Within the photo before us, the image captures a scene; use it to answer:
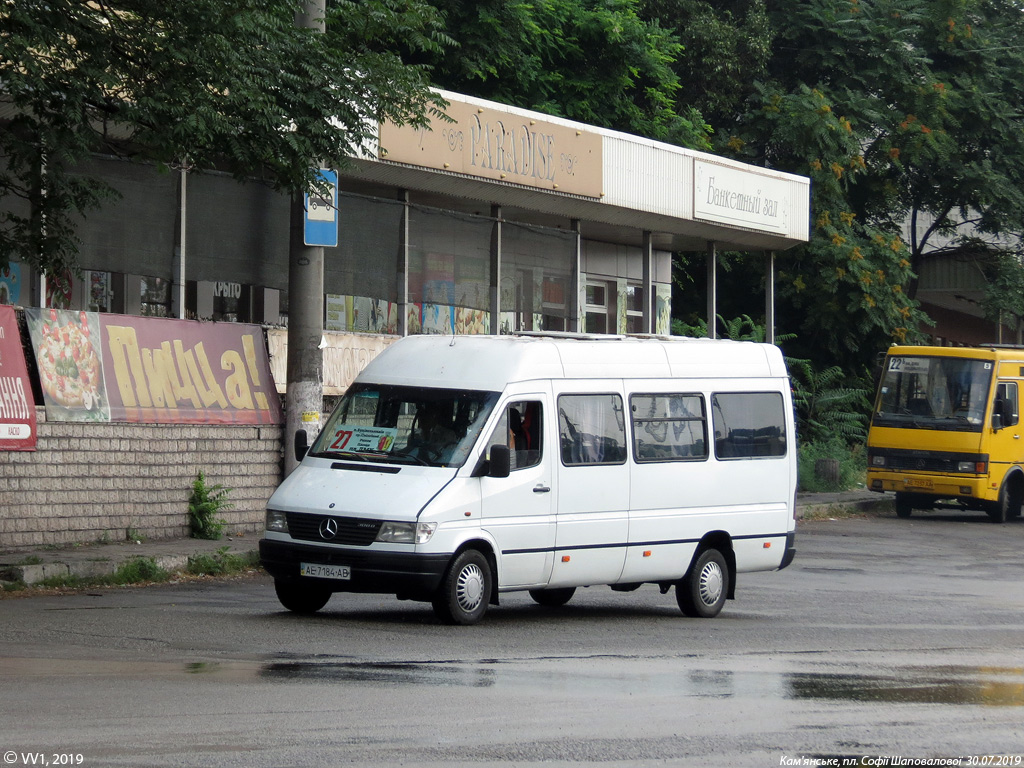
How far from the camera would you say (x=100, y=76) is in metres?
12.9

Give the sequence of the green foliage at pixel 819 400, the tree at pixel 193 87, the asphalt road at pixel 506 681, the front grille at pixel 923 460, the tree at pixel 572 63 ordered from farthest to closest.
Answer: the green foliage at pixel 819 400
the tree at pixel 572 63
the front grille at pixel 923 460
the tree at pixel 193 87
the asphalt road at pixel 506 681

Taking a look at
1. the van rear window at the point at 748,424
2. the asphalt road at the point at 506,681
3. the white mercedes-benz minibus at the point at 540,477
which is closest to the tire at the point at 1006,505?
the asphalt road at the point at 506,681

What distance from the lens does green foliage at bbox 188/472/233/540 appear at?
17438 mm

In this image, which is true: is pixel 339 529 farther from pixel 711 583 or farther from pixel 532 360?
pixel 711 583

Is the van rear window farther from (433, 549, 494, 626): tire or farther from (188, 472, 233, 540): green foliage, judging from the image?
(188, 472, 233, 540): green foliage

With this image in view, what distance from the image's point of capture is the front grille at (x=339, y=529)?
1147 centimetres

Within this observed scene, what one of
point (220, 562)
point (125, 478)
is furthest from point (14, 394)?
point (220, 562)

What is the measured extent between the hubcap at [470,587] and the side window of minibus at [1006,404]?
16.6 metres

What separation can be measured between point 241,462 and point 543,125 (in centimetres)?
760

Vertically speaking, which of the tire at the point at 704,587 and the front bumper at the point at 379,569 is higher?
the front bumper at the point at 379,569

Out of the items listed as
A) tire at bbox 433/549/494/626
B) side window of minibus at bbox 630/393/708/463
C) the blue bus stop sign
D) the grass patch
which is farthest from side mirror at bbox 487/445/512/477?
the blue bus stop sign

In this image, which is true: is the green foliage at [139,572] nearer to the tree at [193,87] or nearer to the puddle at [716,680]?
the tree at [193,87]

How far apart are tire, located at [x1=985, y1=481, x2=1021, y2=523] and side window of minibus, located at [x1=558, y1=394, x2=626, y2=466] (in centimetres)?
1501

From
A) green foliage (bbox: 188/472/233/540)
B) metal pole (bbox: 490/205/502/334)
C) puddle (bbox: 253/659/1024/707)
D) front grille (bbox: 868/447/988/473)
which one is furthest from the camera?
front grille (bbox: 868/447/988/473)
